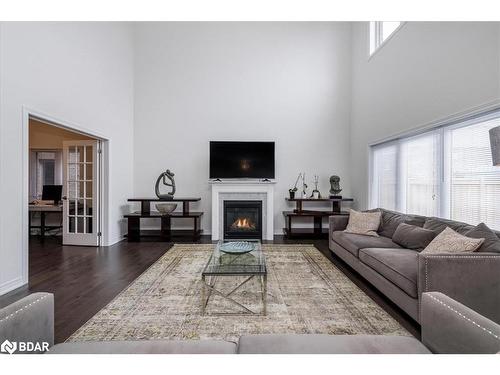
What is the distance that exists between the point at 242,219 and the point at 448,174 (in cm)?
368

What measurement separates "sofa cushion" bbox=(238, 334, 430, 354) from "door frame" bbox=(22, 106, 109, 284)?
124 inches

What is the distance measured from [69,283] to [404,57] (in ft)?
17.8

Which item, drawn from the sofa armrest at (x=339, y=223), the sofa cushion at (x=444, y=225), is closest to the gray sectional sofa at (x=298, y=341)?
the sofa cushion at (x=444, y=225)

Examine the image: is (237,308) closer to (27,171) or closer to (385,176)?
(27,171)

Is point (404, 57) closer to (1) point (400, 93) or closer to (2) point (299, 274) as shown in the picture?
(1) point (400, 93)

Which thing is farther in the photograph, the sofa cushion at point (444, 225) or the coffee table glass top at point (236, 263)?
the sofa cushion at point (444, 225)

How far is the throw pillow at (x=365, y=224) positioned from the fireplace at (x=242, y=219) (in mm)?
2065

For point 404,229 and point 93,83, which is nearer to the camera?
point 404,229

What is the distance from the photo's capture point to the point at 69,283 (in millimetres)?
3258

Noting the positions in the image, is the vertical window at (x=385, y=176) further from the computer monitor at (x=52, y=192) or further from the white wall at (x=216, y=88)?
A: the computer monitor at (x=52, y=192)

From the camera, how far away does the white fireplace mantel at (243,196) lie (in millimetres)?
5926

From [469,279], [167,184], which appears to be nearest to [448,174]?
[469,279]

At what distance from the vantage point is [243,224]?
6.04 meters
